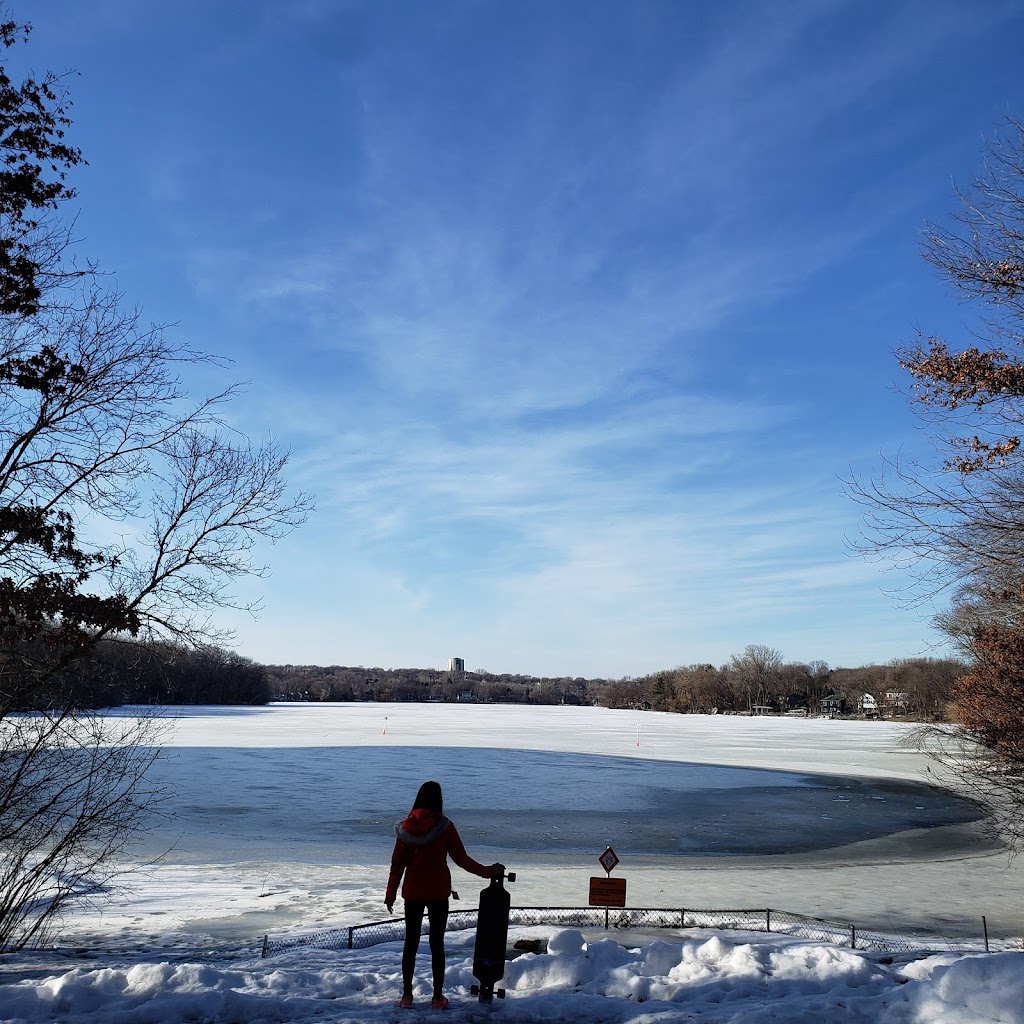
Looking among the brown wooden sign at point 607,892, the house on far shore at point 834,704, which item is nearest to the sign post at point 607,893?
the brown wooden sign at point 607,892

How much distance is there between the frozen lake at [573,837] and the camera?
13.1 meters

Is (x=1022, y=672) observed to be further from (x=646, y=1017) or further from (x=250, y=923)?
(x=250, y=923)

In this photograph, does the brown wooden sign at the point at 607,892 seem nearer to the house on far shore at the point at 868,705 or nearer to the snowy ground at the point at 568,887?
the snowy ground at the point at 568,887

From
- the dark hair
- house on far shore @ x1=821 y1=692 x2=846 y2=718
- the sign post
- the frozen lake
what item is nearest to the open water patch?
the frozen lake

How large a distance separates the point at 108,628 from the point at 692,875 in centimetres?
1145

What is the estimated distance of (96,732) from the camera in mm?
9789

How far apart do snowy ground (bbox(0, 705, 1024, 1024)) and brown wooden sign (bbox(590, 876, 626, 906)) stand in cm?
61

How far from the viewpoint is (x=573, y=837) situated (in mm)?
19297

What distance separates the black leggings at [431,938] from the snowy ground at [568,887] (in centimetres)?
29

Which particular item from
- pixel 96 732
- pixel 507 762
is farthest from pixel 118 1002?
pixel 507 762

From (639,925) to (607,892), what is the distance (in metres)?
0.66

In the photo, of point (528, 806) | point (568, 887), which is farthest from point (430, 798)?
point (528, 806)

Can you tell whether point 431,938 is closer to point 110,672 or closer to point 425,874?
point 425,874

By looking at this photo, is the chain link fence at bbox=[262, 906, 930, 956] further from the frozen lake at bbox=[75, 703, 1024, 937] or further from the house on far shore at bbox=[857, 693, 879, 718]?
the house on far shore at bbox=[857, 693, 879, 718]
